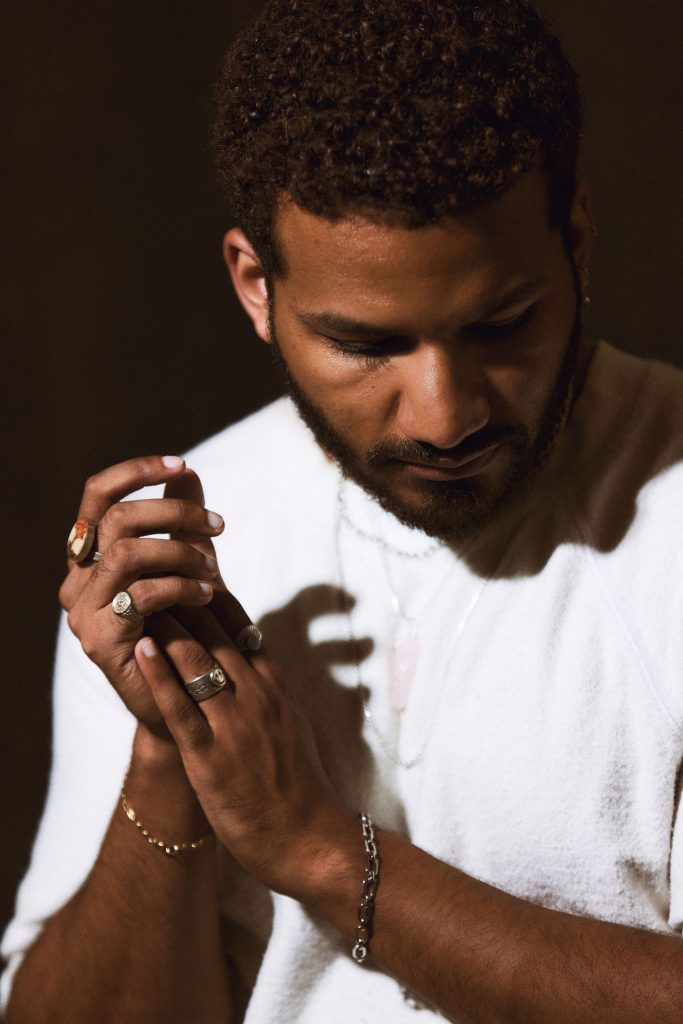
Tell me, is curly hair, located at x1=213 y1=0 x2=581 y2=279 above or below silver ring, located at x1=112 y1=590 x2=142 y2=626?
→ above

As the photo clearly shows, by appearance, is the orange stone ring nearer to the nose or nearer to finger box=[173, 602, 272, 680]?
finger box=[173, 602, 272, 680]

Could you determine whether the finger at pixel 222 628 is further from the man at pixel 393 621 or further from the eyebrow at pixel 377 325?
the eyebrow at pixel 377 325

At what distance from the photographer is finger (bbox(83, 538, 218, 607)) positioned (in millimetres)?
1165

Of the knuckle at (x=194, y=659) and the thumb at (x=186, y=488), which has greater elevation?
the thumb at (x=186, y=488)

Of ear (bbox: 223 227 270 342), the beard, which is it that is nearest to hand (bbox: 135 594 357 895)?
the beard

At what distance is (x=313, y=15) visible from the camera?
1.11 m

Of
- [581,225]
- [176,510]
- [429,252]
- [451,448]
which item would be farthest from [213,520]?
[581,225]

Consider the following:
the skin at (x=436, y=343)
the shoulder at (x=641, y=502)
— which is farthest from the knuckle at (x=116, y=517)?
the shoulder at (x=641, y=502)

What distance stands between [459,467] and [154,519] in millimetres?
306

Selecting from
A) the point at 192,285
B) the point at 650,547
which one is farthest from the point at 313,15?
the point at 192,285

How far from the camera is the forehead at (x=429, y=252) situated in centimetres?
105

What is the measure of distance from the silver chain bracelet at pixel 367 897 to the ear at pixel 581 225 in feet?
2.06

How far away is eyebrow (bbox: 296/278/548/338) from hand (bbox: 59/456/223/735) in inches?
8.3

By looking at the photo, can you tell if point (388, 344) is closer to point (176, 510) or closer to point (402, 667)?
point (176, 510)
